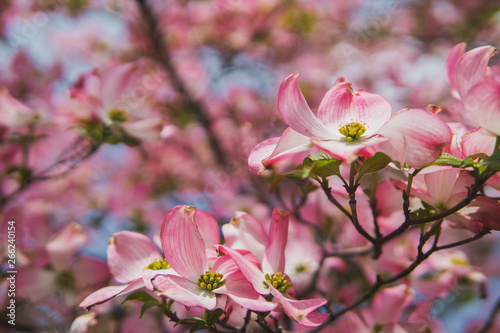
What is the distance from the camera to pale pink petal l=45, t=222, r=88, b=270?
1064 millimetres

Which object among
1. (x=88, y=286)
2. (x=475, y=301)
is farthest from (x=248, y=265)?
(x=475, y=301)

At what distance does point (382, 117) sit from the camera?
629 mm

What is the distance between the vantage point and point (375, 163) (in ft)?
1.85

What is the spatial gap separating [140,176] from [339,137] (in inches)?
84.8

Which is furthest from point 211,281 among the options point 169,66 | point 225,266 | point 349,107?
point 169,66

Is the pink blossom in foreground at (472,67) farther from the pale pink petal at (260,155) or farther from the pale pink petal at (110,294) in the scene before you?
the pale pink petal at (110,294)

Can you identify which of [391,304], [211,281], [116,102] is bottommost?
[391,304]

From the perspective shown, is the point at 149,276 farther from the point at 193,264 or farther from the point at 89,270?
the point at 89,270

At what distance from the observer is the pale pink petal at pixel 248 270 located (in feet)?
1.94

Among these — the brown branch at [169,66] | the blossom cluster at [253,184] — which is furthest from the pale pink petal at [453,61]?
the brown branch at [169,66]

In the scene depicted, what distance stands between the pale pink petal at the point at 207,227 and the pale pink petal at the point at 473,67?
0.48 metres

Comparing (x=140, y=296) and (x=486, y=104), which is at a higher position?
(x=486, y=104)

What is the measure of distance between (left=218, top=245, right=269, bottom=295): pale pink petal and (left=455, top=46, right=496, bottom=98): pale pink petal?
0.43 meters

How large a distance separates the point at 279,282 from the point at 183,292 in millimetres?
170
